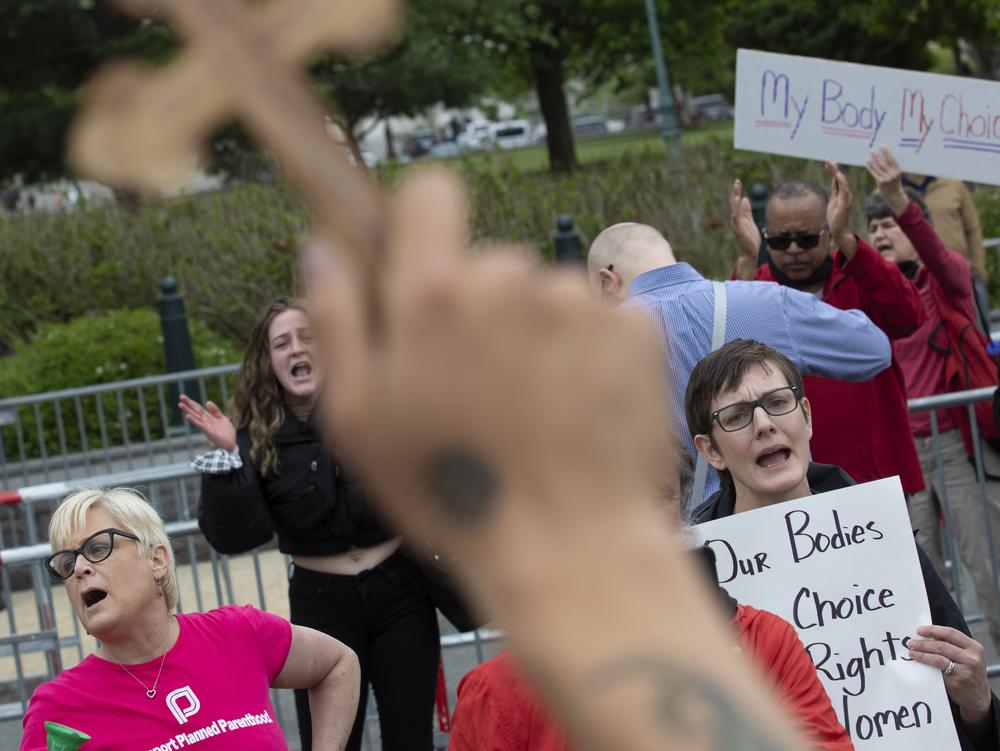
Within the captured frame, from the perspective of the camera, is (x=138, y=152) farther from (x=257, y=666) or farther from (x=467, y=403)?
(x=257, y=666)

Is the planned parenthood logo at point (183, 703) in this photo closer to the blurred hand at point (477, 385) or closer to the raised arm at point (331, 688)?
the raised arm at point (331, 688)

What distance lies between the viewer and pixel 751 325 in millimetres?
3920

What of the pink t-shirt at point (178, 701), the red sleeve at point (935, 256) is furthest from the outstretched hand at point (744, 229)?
the pink t-shirt at point (178, 701)

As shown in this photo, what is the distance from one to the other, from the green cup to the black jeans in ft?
3.40

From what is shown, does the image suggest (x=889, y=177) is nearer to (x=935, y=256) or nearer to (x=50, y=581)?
(x=935, y=256)

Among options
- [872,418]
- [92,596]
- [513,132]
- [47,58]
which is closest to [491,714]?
[92,596]

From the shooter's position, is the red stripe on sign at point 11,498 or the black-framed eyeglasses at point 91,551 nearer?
the black-framed eyeglasses at point 91,551

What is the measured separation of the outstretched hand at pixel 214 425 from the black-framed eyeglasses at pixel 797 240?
6.64 ft

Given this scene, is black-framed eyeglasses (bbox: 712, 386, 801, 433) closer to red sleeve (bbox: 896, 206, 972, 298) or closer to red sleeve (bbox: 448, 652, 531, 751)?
red sleeve (bbox: 448, 652, 531, 751)

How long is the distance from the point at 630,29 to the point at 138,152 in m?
35.1

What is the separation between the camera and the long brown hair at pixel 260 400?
13.6 feet

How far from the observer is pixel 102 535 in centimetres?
340

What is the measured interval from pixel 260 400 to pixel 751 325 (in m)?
1.48

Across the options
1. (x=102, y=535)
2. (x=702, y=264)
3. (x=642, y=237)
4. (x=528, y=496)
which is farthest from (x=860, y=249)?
(x=702, y=264)
